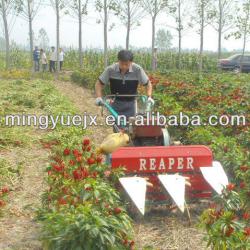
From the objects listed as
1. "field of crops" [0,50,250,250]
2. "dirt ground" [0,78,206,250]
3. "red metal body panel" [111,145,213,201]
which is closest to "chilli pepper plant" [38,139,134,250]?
"field of crops" [0,50,250,250]

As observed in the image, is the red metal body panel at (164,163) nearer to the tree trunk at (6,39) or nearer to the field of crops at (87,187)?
the field of crops at (87,187)

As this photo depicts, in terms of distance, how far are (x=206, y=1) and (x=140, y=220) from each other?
30.6 meters

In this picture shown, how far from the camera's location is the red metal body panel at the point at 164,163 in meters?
4.68

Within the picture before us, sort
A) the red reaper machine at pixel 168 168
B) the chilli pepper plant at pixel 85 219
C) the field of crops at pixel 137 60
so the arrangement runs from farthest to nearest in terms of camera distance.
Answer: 1. the field of crops at pixel 137 60
2. the red reaper machine at pixel 168 168
3. the chilli pepper plant at pixel 85 219

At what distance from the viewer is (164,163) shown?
185 inches

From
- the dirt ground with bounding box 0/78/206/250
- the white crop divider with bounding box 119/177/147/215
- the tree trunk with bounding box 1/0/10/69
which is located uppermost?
the tree trunk with bounding box 1/0/10/69

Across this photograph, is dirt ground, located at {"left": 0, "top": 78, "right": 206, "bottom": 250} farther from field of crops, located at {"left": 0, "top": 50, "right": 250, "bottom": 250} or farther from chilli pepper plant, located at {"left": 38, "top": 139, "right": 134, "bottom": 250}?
chilli pepper plant, located at {"left": 38, "top": 139, "right": 134, "bottom": 250}

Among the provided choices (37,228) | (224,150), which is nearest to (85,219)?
(37,228)

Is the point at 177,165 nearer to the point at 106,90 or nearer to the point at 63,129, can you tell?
the point at 63,129

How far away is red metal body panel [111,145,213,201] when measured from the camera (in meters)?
4.68

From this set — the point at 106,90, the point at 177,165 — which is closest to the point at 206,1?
the point at 106,90

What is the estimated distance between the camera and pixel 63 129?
9.11 meters

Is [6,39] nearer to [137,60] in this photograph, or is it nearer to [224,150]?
[137,60]

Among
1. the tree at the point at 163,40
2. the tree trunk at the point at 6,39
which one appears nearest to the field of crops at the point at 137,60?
the tree trunk at the point at 6,39
